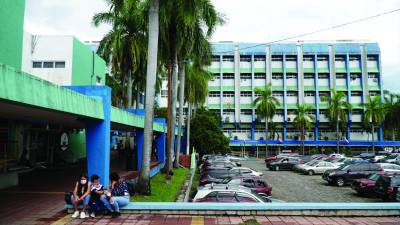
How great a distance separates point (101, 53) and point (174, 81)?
10874 millimetres

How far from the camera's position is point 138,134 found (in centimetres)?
2333

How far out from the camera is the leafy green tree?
154ft

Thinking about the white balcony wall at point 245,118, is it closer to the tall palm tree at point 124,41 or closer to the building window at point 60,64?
the tall palm tree at point 124,41

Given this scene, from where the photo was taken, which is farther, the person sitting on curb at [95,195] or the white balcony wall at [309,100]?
the white balcony wall at [309,100]

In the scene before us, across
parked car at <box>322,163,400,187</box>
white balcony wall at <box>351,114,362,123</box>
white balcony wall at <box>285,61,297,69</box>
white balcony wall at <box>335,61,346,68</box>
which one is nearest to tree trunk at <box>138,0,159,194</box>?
parked car at <box>322,163,400,187</box>

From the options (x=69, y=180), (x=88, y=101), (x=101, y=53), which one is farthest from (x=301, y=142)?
(x=88, y=101)

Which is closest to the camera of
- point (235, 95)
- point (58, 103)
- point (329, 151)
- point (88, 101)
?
point (58, 103)

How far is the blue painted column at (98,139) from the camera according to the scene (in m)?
13.2

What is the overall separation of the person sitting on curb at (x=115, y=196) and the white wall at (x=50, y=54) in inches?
771

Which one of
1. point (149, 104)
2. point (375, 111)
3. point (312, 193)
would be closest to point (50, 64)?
point (149, 104)

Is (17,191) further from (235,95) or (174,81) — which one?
(235,95)

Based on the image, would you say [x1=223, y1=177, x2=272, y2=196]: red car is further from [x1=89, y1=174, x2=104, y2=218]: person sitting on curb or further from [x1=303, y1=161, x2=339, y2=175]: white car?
[x1=303, y1=161, x2=339, y2=175]: white car

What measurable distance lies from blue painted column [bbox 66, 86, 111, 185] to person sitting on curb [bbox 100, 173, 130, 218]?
282 cm

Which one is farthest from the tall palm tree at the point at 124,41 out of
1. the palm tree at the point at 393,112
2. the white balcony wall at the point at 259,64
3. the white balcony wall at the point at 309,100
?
the white balcony wall at the point at 309,100
